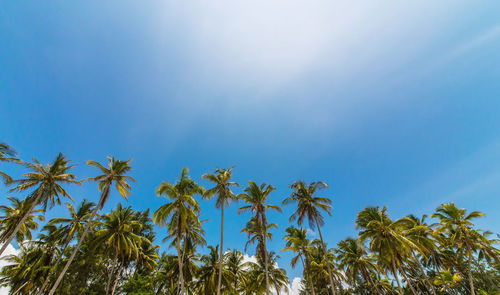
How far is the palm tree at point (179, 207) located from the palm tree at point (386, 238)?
20.7 m

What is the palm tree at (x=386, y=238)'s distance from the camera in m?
22.7

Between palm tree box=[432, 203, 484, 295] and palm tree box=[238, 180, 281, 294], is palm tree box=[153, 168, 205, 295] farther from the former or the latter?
palm tree box=[432, 203, 484, 295]

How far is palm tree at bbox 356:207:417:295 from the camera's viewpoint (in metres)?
22.7

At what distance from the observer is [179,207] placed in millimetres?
22203

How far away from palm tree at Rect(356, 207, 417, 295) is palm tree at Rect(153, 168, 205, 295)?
20699mm

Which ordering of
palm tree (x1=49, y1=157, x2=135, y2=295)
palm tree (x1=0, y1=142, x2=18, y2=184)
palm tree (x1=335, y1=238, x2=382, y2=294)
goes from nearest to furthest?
palm tree (x1=0, y1=142, x2=18, y2=184), palm tree (x1=49, y1=157, x2=135, y2=295), palm tree (x1=335, y1=238, x2=382, y2=294)

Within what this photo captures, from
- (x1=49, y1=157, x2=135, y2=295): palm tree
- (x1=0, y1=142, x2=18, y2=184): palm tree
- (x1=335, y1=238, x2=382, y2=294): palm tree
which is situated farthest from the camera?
(x1=335, y1=238, x2=382, y2=294): palm tree

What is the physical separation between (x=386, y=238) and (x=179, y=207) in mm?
24109

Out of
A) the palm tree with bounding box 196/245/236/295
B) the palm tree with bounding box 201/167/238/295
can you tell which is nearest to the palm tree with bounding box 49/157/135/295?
the palm tree with bounding box 201/167/238/295

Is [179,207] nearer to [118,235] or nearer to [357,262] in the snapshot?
[118,235]

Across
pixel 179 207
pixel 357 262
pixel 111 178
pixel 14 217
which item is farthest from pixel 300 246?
pixel 14 217

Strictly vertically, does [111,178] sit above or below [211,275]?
above

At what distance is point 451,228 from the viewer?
28.5 m

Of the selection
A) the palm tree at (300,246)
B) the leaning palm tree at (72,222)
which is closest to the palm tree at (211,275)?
the palm tree at (300,246)
